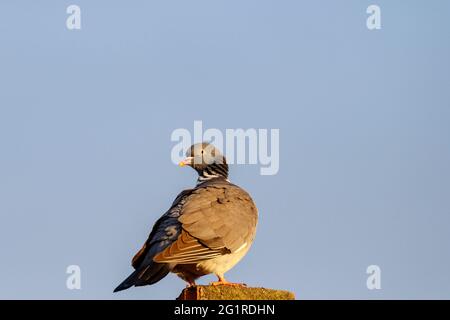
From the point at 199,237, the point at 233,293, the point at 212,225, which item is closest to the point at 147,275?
the point at 199,237

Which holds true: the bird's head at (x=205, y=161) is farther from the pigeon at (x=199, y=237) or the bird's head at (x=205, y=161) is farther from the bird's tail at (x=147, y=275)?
the bird's tail at (x=147, y=275)

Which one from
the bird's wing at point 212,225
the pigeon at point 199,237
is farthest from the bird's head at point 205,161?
the bird's wing at point 212,225

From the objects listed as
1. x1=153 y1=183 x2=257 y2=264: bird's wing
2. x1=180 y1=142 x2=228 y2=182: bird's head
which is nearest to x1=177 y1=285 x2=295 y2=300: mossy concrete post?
x1=153 y1=183 x2=257 y2=264: bird's wing

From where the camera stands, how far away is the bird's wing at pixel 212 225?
505 inches

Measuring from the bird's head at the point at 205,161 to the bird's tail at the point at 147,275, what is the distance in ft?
10.0

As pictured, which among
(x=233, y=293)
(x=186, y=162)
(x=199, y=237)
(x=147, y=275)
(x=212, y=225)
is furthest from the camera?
(x=186, y=162)

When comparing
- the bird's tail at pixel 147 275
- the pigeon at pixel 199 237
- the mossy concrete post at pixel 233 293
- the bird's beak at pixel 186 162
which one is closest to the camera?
the mossy concrete post at pixel 233 293

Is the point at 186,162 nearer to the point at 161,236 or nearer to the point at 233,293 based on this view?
the point at 161,236

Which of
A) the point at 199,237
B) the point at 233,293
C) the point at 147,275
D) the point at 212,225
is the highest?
the point at 212,225

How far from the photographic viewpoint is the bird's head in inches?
604

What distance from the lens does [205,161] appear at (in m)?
15.4

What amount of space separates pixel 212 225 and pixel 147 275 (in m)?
1.53
